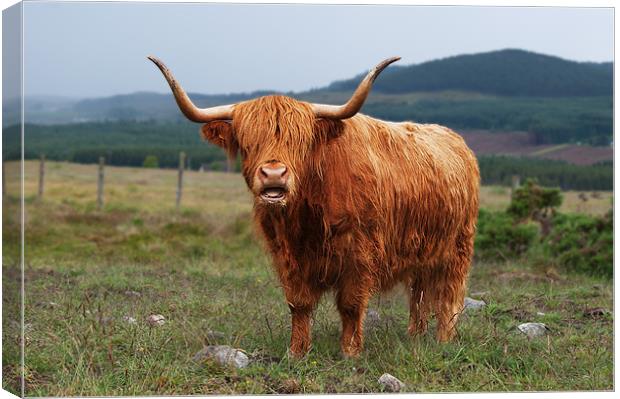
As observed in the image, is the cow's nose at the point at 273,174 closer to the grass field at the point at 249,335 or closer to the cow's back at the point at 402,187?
the cow's back at the point at 402,187

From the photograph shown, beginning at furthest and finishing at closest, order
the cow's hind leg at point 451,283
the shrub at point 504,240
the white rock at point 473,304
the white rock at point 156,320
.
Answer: the shrub at point 504,240, the white rock at point 473,304, the cow's hind leg at point 451,283, the white rock at point 156,320

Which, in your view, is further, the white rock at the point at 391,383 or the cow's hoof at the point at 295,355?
the cow's hoof at the point at 295,355

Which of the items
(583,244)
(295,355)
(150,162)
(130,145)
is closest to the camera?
(295,355)

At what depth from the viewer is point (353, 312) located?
595 cm

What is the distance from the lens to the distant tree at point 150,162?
25203 mm

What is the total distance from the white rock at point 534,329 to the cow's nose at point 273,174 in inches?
95.3

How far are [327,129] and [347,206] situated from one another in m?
0.48

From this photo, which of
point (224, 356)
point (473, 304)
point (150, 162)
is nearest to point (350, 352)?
point (224, 356)

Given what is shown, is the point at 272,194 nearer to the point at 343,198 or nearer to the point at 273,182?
the point at 273,182

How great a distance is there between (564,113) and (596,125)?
42.0 inches

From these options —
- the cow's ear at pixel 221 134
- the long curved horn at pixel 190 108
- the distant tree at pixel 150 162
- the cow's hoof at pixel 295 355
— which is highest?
the long curved horn at pixel 190 108

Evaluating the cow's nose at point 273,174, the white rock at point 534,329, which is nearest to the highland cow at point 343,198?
the cow's nose at point 273,174

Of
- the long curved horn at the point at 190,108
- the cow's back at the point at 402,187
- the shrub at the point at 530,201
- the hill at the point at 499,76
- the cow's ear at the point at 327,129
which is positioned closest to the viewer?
the long curved horn at the point at 190,108

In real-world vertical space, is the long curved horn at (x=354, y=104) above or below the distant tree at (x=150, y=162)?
above
